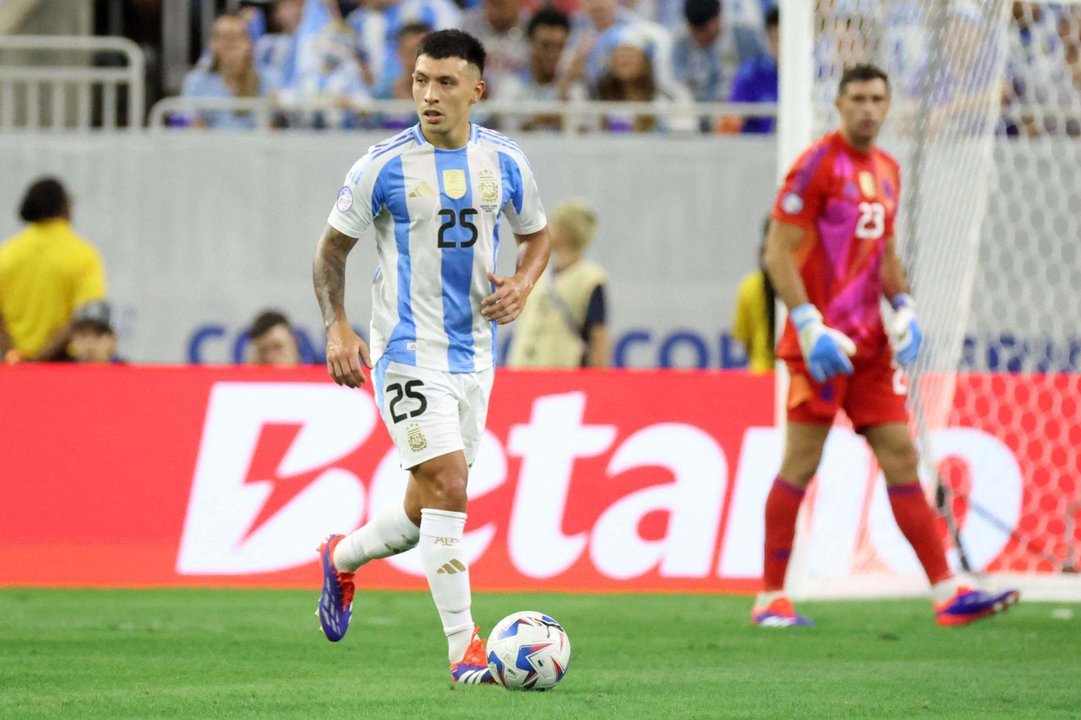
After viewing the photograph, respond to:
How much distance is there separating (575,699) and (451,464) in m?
0.88

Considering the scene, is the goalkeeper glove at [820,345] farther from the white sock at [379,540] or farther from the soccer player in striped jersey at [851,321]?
the white sock at [379,540]

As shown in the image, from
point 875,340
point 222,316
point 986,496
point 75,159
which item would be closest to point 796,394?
point 875,340

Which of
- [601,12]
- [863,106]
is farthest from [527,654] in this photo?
[601,12]

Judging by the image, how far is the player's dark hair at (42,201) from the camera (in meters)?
11.2

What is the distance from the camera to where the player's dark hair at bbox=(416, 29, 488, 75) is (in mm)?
5902

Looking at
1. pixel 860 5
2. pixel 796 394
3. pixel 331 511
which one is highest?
pixel 860 5

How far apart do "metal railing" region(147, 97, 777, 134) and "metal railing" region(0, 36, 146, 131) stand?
0.30 m

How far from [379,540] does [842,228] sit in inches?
103

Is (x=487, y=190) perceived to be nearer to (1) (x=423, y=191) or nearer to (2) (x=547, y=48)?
(1) (x=423, y=191)

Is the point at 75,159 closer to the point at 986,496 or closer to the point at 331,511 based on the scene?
the point at 331,511

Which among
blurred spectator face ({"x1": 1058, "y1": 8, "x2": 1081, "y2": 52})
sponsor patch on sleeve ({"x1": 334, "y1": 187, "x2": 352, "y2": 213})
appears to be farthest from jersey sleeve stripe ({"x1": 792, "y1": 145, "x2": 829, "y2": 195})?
blurred spectator face ({"x1": 1058, "y1": 8, "x2": 1081, "y2": 52})

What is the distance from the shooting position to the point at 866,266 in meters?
7.78

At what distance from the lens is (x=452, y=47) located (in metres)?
5.92

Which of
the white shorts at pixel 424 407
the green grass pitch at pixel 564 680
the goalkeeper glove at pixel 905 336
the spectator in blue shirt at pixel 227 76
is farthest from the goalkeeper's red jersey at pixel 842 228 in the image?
the spectator in blue shirt at pixel 227 76
